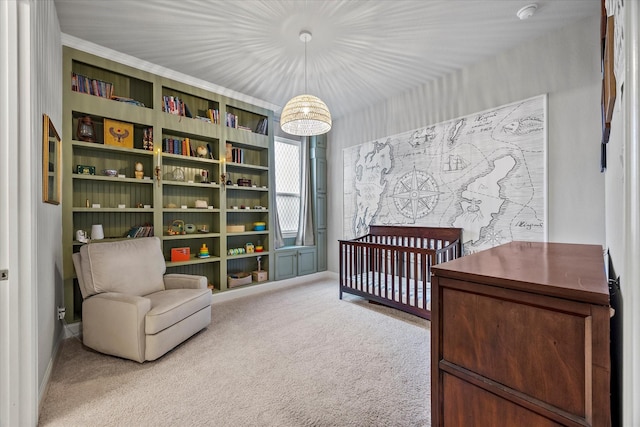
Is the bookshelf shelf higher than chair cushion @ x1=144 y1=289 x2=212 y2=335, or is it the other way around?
the bookshelf shelf

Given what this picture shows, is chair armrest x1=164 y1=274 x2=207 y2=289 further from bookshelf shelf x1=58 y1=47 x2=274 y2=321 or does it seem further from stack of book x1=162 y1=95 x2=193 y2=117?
stack of book x1=162 y1=95 x2=193 y2=117

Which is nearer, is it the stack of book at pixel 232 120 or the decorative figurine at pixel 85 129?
the decorative figurine at pixel 85 129

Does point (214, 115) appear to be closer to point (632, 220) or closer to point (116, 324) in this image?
point (116, 324)

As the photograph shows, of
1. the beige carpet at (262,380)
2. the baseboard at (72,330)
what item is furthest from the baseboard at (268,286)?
the baseboard at (72,330)

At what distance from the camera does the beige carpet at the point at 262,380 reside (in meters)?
1.53

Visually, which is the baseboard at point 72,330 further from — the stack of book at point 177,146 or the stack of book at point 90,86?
the stack of book at point 90,86

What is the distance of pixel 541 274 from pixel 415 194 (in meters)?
2.80

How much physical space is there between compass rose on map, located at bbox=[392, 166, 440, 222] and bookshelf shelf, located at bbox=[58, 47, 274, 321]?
1.94 metres

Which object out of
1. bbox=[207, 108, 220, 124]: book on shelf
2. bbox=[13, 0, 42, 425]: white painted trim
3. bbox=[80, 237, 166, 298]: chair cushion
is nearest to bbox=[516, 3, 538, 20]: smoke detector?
bbox=[13, 0, 42, 425]: white painted trim

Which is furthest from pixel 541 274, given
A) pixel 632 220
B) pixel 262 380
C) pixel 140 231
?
pixel 140 231

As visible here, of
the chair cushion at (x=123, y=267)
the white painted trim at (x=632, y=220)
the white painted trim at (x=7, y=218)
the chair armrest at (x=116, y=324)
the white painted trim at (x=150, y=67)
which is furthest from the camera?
the white painted trim at (x=150, y=67)

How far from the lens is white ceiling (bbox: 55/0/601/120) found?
218 cm

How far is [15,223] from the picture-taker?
120 cm

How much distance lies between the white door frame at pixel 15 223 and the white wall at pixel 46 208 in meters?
0.07
